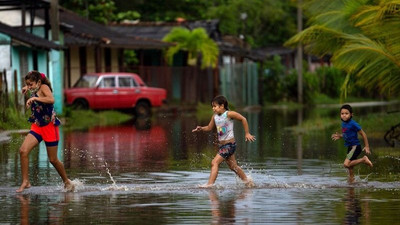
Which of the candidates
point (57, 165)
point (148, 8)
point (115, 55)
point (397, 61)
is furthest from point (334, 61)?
point (148, 8)

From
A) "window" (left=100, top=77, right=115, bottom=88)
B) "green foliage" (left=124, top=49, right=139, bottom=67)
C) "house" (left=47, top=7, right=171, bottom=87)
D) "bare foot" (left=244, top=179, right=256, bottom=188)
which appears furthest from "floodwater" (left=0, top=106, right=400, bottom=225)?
"green foliage" (left=124, top=49, right=139, bottom=67)

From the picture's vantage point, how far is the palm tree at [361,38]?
23031 mm

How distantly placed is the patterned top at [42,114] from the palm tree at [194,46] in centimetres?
3721

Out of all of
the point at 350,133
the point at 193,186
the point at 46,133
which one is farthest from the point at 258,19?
the point at 46,133

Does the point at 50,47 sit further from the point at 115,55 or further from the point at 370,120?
the point at 115,55

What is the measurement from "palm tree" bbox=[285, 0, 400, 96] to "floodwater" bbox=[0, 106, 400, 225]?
59.8 inches

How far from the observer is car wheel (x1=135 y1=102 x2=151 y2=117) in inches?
1686

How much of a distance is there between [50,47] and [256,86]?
819 inches

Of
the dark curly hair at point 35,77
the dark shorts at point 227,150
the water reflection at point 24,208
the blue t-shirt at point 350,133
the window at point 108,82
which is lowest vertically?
the water reflection at point 24,208

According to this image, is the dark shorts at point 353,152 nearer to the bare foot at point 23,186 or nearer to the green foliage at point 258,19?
the bare foot at point 23,186

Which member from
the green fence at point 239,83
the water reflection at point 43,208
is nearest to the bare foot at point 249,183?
the water reflection at point 43,208

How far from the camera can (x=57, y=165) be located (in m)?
14.7

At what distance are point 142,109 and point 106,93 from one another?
1865mm

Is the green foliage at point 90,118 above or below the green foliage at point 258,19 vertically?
below
